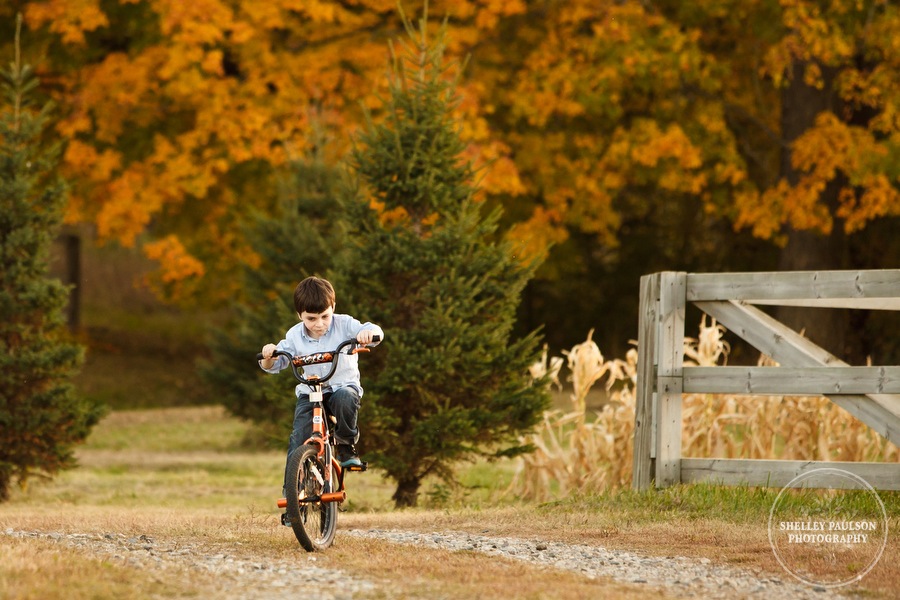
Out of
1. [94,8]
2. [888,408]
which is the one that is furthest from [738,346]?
[888,408]

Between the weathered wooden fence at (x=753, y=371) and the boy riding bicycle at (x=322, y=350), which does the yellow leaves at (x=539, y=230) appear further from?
the boy riding bicycle at (x=322, y=350)

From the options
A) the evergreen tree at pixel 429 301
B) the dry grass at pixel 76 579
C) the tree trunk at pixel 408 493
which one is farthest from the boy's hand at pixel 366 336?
the tree trunk at pixel 408 493

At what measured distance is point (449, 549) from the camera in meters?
6.39

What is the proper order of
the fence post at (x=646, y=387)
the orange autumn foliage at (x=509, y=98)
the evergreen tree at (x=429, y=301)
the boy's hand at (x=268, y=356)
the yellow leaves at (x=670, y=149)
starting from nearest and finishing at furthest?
the boy's hand at (x=268, y=356) → the fence post at (x=646, y=387) → the evergreen tree at (x=429, y=301) → the orange autumn foliage at (x=509, y=98) → the yellow leaves at (x=670, y=149)

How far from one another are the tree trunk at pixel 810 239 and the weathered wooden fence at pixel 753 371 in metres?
11.0

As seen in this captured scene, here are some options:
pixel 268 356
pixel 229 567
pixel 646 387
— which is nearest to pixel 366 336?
pixel 268 356

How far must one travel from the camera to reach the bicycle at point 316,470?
242 inches

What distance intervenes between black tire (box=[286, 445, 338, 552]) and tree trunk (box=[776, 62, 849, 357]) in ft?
45.6

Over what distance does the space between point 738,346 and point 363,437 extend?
55.4 feet

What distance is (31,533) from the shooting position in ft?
22.7

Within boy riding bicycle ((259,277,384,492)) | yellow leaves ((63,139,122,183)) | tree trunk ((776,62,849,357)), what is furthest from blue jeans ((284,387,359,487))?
yellow leaves ((63,139,122,183))

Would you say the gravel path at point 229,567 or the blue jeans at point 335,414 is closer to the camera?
the gravel path at point 229,567

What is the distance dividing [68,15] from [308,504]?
1425cm

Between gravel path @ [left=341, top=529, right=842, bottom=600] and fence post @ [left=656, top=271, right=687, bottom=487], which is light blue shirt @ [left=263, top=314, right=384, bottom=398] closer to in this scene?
gravel path @ [left=341, top=529, right=842, bottom=600]
